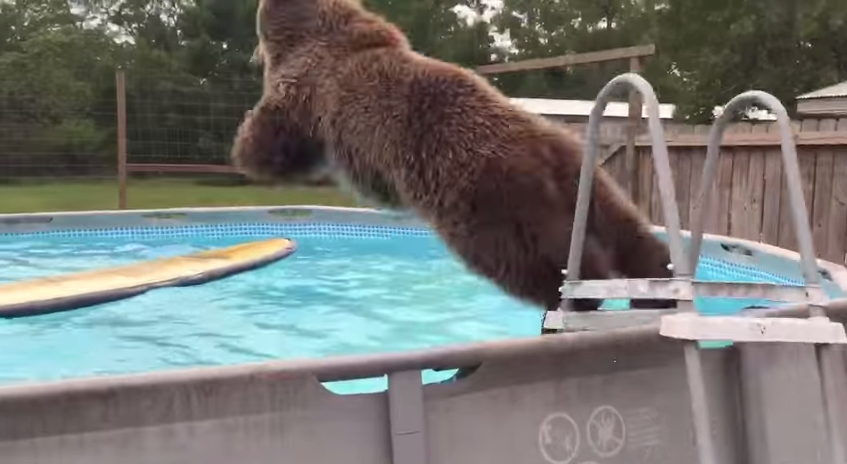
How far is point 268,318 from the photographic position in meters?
5.51

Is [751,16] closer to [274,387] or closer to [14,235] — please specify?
[14,235]

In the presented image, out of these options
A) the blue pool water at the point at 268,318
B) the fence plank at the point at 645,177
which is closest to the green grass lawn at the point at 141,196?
the blue pool water at the point at 268,318

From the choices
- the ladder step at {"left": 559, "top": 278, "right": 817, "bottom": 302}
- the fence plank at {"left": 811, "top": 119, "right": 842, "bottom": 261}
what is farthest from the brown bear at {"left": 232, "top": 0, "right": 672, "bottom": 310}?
the fence plank at {"left": 811, "top": 119, "right": 842, "bottom": 261}

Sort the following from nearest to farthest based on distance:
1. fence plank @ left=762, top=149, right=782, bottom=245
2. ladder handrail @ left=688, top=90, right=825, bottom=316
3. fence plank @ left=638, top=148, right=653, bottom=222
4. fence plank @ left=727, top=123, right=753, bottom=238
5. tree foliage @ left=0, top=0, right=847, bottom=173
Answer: ladder handrail @ left=688, top=90, right=825, bottom=316 → fence plank @ left=762, top=149, right=782, bottom=245 → fence plank @ left=727, top=123, right=753, bottom=238 → fence plank @ left=638, top=148, right=653, bottom=222 → tree foliage @ left=0, top=0, right=847, bottom=173

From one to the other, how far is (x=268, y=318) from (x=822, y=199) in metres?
3.54

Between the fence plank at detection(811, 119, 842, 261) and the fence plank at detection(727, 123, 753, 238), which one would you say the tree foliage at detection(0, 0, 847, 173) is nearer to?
the fence plank at detection(727, 123, 753, 238)

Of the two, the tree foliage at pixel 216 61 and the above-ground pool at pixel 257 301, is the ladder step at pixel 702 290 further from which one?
the tree foliage at pixel 216 61

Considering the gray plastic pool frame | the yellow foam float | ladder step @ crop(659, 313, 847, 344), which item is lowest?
the yellow foam float

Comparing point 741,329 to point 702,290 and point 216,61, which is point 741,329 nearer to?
point 702,290

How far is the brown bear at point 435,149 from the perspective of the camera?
2422 millimetres

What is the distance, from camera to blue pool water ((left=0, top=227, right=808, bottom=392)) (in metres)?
4.52

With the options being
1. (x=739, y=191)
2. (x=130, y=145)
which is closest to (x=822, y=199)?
(x=739, y=191)

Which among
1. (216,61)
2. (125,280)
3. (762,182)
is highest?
(216,61)

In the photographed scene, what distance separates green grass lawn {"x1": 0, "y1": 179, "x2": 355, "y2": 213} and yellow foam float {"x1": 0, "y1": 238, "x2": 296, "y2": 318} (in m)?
3.96
